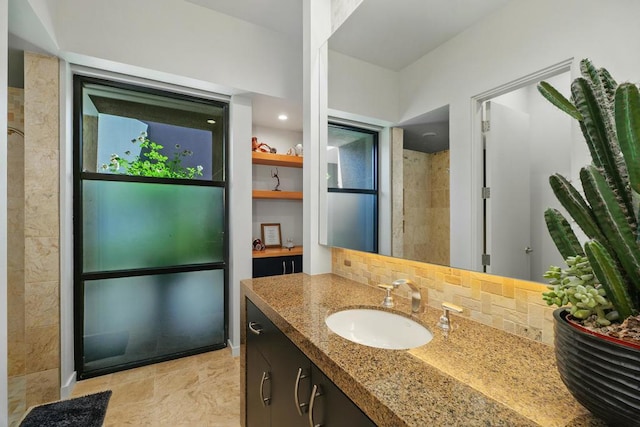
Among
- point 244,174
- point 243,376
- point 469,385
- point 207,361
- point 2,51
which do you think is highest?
point 2,51

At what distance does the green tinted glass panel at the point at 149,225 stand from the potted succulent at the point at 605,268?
→ 2494 millimetres

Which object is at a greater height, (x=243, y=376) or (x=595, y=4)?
(x=595, y=4)

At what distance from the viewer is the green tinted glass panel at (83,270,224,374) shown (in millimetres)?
2170

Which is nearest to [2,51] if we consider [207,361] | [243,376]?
[243,376]

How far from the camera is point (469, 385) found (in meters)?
0.64

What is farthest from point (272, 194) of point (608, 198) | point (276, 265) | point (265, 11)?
point (608, 198)

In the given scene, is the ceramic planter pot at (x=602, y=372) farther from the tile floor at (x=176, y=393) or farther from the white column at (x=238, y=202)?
the white column at (x=238, y=202)

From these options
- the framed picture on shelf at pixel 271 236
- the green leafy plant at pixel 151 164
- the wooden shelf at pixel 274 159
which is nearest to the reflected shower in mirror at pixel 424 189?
the wooden shelf at pixel 274 159

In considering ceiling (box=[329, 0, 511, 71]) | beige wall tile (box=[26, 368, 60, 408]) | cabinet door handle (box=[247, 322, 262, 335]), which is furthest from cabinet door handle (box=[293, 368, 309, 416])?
beige wall tile (box=[26, 368, 60, 408])

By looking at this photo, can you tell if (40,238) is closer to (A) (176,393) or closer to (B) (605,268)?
(A) (176,393)

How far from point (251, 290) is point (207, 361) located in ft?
4.83

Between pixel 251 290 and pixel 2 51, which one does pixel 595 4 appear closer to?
pixel 251 290

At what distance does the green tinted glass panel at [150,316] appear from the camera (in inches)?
85.4

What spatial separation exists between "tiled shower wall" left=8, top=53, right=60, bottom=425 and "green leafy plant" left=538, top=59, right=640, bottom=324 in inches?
101
